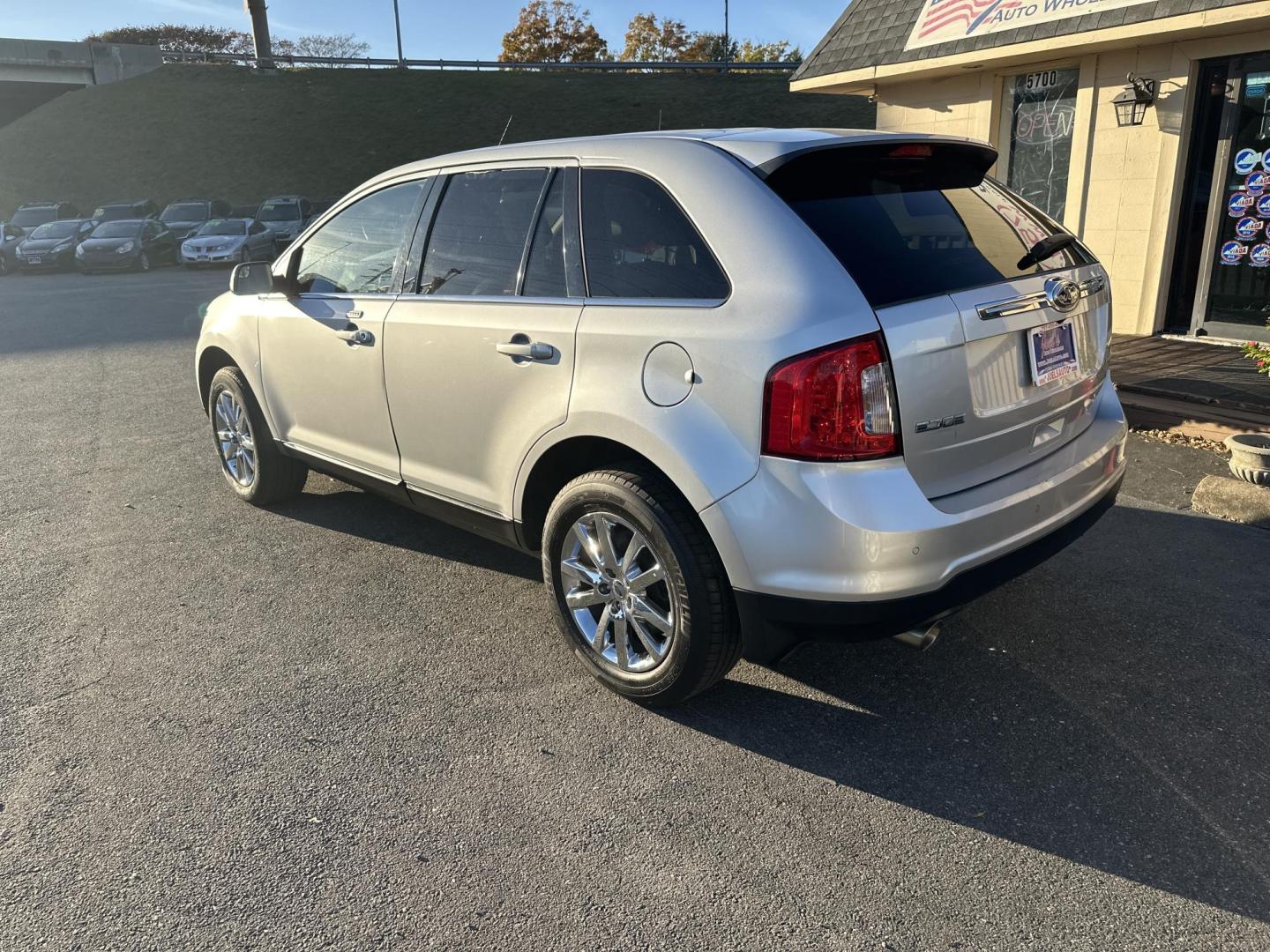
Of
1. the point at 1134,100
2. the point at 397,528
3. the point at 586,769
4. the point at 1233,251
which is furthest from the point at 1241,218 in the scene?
the point at 586,769

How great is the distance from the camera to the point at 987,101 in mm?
10031

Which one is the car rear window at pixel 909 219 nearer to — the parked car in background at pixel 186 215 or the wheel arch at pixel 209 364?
the wheel arch at pixel 209 364

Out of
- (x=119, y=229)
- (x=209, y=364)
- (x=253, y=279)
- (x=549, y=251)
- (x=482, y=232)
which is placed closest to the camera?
(x=549, y=251)

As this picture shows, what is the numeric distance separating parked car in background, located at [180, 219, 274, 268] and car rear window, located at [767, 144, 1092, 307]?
21539 millimetres

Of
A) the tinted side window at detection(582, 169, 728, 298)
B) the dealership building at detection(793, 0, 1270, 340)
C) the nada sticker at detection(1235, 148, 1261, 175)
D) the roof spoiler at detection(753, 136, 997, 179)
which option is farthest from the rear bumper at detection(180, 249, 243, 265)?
the roof spoiler at detection(753, 136, 997, 179)

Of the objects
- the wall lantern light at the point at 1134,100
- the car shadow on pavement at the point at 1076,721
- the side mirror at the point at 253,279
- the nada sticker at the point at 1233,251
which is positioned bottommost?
the car shadow on pavement at the point at 1076,721

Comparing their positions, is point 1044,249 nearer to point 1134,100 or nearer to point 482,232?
point 482,232

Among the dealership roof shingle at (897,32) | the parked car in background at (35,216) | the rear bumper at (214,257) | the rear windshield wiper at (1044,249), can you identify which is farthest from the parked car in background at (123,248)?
the rear windshield wiper at (1044,249)

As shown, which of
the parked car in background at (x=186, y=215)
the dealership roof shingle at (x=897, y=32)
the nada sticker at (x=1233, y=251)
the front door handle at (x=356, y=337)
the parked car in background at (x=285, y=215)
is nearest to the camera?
the front door handle at (x=356, y=337)

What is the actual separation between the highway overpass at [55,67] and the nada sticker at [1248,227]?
54.2m

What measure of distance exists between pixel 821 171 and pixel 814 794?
73.9 inches

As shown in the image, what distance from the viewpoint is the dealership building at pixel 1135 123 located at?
8.02 meters

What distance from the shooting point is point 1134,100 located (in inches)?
337

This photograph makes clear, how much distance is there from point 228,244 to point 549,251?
72.1 feet
